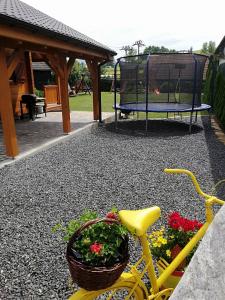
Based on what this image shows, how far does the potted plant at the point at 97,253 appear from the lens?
152 centimetres

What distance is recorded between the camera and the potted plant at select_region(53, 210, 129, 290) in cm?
152

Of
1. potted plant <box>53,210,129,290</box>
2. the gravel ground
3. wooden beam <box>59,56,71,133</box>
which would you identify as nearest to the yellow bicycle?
potted plant <box>53,210,129,290</box>

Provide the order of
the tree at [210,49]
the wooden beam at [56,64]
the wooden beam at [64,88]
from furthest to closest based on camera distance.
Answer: the tree at [210,49], the wooden beam at [64,88], the wooden beam at [56,64]

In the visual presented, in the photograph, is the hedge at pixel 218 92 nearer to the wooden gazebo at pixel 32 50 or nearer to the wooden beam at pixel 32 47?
the wooden gazebo at pixel 32 50

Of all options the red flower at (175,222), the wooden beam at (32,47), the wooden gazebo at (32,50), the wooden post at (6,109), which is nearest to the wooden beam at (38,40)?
the wooden gazebo at (32,50)

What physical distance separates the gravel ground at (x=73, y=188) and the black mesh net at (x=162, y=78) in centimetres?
251

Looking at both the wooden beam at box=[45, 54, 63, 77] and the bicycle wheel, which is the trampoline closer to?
the wooden beam at box=[45, 54, 63, 77]

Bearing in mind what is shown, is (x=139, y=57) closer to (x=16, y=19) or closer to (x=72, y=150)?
(x=72, y=150)

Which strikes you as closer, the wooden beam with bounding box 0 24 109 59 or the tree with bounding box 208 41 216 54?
the wooden beam with bounding box 0 24 109 59

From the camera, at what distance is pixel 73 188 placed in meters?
4.79

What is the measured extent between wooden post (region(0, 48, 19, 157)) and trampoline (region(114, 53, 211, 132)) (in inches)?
166

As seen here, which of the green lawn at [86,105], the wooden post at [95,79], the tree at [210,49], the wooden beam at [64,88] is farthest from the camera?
the tree at [210,49]

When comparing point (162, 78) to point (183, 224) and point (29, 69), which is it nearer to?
point (29, 69)

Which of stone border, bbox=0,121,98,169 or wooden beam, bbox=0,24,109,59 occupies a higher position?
wooden beam, bbox=0,24,109,59
